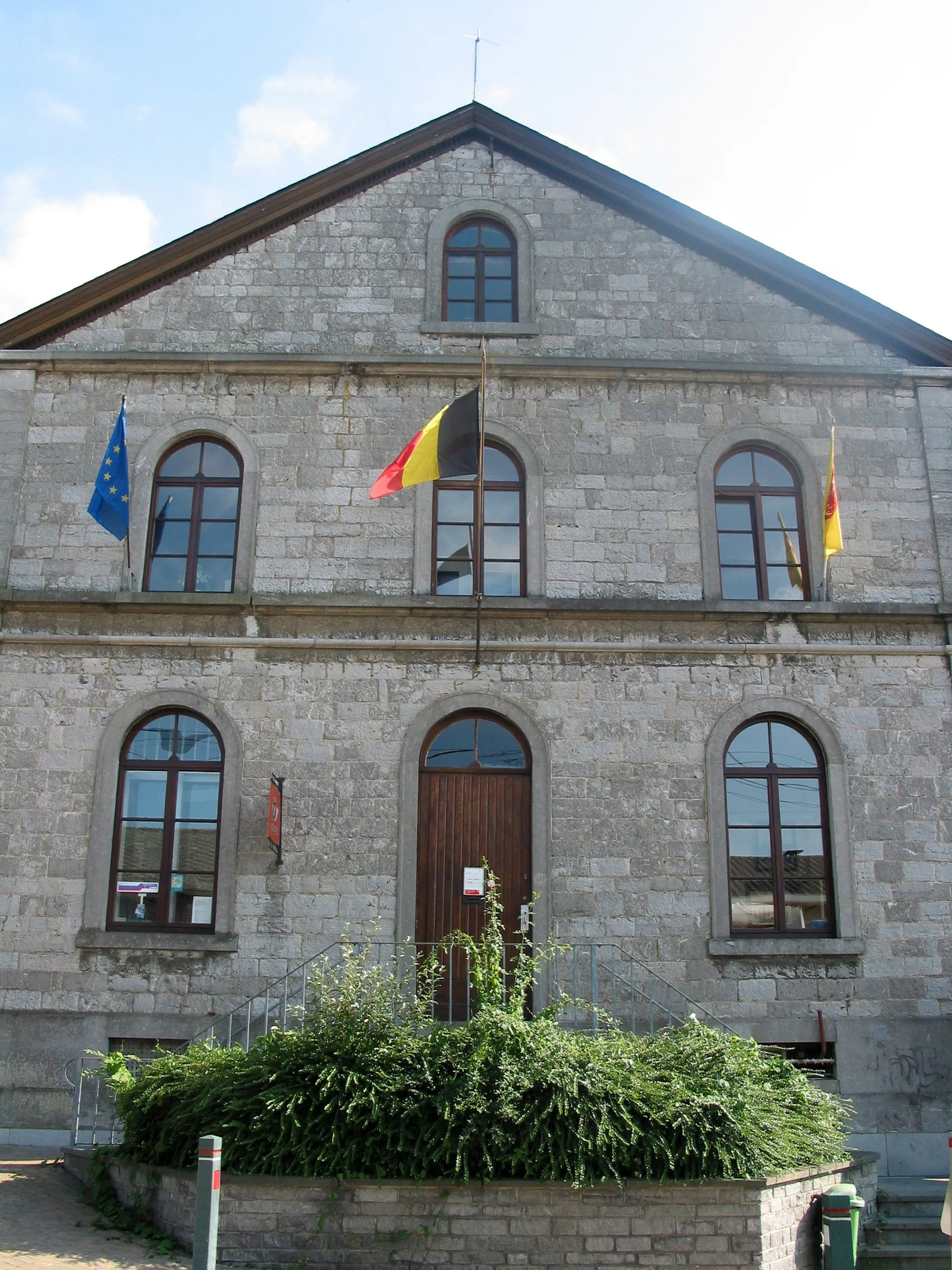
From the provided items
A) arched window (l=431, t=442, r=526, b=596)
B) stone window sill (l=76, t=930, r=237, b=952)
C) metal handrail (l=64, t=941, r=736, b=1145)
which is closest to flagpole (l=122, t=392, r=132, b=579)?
arched window (l=431, t=442, r=526, b=596)

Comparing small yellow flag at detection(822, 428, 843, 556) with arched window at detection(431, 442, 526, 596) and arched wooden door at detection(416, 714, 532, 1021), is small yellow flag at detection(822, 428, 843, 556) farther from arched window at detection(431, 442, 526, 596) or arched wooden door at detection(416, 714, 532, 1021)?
arched wooden door at detection(416, 714, 532, 1021)

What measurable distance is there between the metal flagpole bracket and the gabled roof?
584 cm

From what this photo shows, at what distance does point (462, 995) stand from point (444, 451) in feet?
17.4

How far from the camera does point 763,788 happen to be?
1197 cm

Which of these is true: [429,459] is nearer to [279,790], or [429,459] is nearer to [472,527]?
[472,527]

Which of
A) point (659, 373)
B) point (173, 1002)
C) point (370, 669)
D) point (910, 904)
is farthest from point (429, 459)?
point (910, 904)

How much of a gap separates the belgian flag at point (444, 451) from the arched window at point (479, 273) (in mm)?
2262

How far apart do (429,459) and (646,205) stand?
15.0 ft

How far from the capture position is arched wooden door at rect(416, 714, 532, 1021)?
37.5 feet

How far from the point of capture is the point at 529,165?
13.9m

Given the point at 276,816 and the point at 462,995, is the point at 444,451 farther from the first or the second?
the point at 462,995

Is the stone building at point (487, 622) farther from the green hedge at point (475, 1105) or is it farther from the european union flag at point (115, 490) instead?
the green hedge at point (475, 1105)

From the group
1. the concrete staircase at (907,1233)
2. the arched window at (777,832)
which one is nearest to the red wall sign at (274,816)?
the arched window at (777,832)

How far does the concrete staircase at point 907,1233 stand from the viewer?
8.48 metres
